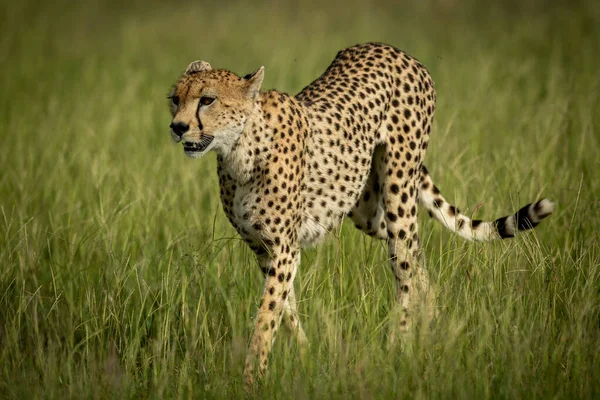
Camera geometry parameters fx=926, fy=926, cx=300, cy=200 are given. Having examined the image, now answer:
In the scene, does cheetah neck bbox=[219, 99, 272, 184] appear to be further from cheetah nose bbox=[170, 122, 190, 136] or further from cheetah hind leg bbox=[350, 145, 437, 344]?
cheetah hind leg bbox=[350, 145, 437, 344]

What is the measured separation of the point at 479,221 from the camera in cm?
429

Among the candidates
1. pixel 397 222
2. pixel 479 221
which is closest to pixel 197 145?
pixel 397 222

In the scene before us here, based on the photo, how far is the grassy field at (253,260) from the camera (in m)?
3.38

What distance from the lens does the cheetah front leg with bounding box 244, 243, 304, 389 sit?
354cm

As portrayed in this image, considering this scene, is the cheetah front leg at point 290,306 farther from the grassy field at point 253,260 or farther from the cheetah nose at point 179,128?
the cheetah nose at point 179,128

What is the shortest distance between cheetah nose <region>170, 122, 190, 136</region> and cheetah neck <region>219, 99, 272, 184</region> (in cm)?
30

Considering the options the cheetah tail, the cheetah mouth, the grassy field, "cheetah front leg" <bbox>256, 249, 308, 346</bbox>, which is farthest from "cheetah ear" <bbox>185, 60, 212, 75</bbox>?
the cheetah tail

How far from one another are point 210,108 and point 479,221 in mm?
1500

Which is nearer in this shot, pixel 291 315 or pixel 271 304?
→ pixel 271 304

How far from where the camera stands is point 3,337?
3.86 meters

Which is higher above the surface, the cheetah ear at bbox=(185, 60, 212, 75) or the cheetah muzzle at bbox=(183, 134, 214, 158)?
the cheetah ear at bbox=(185, 60, 212, 75)

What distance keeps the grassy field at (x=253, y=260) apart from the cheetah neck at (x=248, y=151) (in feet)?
0.94

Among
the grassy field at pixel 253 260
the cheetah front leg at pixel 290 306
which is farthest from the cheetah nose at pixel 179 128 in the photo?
the cheetah front leg at pixel 290 306

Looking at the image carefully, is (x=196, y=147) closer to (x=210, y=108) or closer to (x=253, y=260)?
(x=210, y=108)
